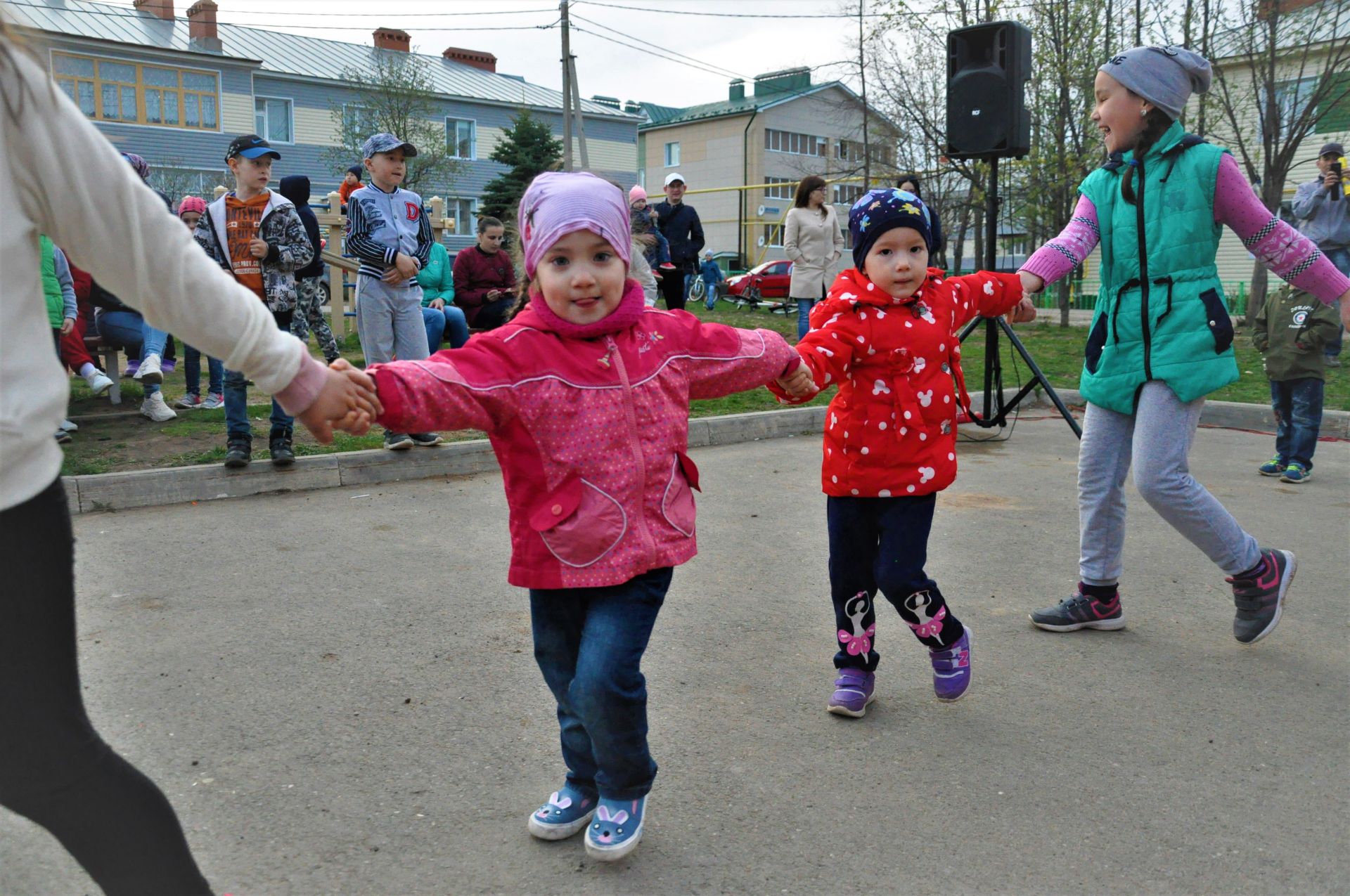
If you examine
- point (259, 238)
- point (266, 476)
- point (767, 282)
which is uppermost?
point (767, 282)

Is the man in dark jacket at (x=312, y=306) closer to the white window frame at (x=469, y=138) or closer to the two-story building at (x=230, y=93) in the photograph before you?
the two-story building at (x=230, y=93)

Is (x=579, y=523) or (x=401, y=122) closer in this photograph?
(x=579, y=523)

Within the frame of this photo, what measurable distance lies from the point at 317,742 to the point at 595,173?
1.86 metres

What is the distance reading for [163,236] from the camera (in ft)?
5.88

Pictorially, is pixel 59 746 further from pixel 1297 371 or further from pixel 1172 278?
pixel 1297 371

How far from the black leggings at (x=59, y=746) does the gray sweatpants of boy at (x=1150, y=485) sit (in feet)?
11.4

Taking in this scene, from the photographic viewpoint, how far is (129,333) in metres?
8.90

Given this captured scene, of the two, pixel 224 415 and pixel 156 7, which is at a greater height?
pixel 156 7

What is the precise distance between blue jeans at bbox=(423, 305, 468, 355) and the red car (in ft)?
57.3

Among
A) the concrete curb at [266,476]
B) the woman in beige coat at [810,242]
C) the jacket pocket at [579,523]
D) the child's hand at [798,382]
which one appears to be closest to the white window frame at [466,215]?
the woman in beige coat at [810,242]

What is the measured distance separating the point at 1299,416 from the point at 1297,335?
21.6 inches

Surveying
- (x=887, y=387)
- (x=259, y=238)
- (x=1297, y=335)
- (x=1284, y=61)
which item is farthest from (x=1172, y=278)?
(x=1284, y=61)

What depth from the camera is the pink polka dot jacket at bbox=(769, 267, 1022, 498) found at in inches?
139

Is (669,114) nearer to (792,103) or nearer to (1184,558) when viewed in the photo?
(792,103)
